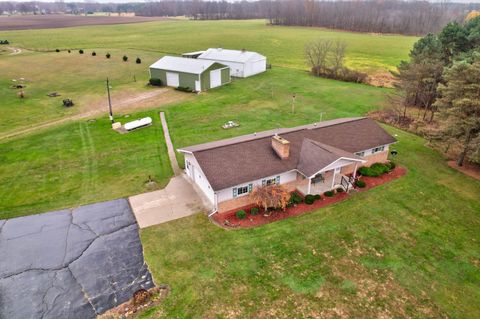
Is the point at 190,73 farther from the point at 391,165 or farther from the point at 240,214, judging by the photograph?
the point at 240,214

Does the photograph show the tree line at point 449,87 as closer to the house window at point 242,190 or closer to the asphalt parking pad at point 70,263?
the house window at point 242,190

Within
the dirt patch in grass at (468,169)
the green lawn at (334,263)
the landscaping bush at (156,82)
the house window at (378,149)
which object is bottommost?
the green lawn at (334,263)

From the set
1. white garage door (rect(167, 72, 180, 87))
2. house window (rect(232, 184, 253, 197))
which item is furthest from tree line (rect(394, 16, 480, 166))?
white garage door (rect(167, 72, 180, 87))

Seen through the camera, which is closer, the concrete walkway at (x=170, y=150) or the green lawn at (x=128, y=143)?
the green lawn at (x=128, y=143)

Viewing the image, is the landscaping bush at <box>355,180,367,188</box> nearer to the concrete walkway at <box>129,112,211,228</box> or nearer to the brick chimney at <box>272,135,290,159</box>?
the brick chimney at <box>272,135,290,159</box>

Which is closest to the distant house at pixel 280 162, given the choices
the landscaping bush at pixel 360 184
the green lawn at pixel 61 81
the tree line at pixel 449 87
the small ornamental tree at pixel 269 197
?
the landscaping bush at pixel 360 184
